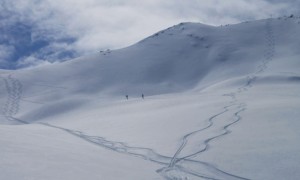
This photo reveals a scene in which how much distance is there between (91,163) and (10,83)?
1378 inches

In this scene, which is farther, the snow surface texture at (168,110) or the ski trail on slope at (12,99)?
the ski trail on slope at (12,99)

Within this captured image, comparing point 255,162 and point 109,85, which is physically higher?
point 109,85

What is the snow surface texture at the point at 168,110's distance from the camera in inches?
243

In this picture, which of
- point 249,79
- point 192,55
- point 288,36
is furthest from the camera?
point 288,36

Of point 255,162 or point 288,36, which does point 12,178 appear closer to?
point 255,162

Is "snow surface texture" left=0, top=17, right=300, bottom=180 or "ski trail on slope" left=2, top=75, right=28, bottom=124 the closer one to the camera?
"snow surface texture" left=0, top=17, right=300, bottom=180

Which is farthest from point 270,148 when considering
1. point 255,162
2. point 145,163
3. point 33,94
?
point 33,94

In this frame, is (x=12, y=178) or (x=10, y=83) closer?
(x=12, y=178)

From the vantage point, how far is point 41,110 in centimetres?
2923

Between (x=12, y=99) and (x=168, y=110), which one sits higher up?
(x=12, y=99)

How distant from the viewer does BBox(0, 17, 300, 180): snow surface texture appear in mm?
6184

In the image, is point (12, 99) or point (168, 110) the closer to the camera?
point (168, 110)

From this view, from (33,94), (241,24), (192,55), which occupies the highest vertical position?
(241,24)

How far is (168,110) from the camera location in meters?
16.0
